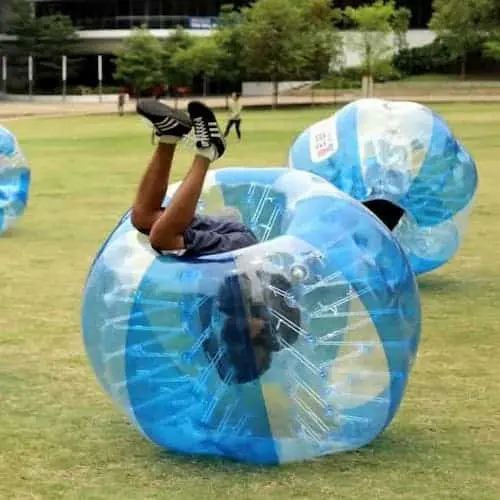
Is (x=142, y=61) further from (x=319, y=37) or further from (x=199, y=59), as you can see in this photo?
(x=319, y=37)

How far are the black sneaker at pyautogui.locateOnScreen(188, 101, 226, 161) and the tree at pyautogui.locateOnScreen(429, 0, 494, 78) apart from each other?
166 ft

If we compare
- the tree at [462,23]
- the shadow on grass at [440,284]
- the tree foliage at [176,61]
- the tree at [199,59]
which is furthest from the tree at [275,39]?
the shadow on grass at [440,284]

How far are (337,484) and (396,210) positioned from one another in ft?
13.8

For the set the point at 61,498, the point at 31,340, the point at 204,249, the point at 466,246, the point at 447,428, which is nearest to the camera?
the point at 61,498

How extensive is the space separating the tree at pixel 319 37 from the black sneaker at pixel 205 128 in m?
47.7

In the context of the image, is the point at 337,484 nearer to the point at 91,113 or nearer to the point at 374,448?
the point at 374,448

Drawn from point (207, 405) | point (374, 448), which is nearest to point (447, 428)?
point (374, 448)

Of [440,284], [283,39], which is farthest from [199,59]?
[440,284]

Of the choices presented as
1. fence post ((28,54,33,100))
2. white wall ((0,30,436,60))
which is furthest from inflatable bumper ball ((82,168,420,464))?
white wall ((0,30,436,60))

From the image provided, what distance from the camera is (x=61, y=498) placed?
465cm

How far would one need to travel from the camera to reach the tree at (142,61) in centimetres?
5588

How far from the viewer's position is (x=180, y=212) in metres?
4.99

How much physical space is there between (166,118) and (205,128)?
166mm

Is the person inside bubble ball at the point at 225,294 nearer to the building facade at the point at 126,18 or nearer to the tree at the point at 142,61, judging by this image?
the tree at the point at 142,61
